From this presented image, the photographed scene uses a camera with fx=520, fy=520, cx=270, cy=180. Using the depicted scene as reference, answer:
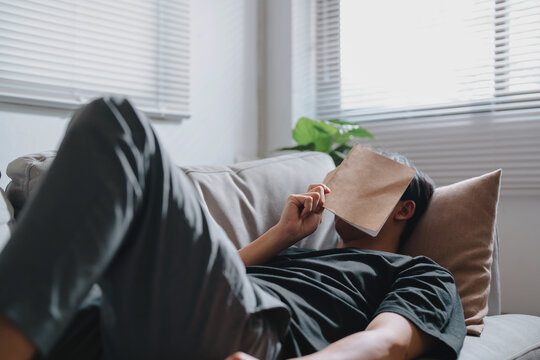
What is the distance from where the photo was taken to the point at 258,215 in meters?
1.33

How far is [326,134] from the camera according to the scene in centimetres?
202

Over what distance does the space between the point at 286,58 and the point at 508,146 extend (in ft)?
3.62

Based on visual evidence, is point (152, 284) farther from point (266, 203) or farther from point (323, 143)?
point (323, 143)

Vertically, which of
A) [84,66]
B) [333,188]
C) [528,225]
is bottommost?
[528,225]

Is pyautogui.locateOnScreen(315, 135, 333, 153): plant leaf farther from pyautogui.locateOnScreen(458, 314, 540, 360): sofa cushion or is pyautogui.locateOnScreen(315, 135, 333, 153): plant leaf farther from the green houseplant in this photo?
pyautogui.locateOnScreen(458, 314, 540, 360): sofa cushion

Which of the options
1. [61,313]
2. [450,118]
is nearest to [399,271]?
[61,313]

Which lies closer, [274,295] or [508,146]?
[274,295]

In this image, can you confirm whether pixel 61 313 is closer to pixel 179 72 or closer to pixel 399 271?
pixel 399 271

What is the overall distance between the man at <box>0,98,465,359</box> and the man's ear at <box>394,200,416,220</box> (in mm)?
284

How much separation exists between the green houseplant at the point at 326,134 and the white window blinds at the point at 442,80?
1.04 ft

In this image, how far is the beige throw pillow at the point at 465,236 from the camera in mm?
1208

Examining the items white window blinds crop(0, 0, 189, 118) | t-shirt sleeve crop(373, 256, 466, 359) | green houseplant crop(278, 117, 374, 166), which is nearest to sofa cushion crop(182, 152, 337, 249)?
t-shirt sleeve crop(373, 256, 466, 359)

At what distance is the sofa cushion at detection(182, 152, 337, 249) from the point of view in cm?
128

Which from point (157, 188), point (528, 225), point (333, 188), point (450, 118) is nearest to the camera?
point (157, 188)
